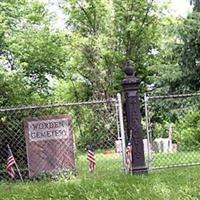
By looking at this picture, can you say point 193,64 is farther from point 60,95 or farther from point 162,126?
point 60,95

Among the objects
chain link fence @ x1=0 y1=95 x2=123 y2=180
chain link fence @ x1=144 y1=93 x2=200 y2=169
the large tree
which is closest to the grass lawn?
chain link fence @ x1=0 y1=95 x2=123 y2=180

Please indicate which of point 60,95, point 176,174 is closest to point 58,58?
point 60,95

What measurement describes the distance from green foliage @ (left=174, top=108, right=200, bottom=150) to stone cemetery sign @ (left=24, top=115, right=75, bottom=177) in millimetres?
5953

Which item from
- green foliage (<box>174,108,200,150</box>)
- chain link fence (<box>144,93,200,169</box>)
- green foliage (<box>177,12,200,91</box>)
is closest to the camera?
green foliage (<box>177,12,200,91</box>)

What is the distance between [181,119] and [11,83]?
524cm

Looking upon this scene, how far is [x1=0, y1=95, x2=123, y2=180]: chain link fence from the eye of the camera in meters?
8.44

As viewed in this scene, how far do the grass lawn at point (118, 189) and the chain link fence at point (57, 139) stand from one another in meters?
1.16

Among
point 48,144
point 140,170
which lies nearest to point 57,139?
point 48,144

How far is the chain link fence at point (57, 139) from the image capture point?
8438 mm

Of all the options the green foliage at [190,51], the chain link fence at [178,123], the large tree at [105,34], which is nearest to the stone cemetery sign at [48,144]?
the chain link fence at [178,123]

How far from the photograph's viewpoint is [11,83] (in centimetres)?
1317

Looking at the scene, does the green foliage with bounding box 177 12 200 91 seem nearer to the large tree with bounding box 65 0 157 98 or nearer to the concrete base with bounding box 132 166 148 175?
the concrete base with bounding box 132 166 148 175

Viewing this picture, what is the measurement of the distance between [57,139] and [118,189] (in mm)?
2720

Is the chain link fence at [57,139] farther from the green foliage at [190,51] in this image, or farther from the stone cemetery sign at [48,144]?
the green foliage at [190,51]
